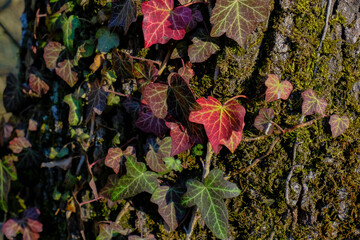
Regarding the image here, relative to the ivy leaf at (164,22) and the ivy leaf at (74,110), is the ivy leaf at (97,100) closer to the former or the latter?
the ivy leaf at (74,110)

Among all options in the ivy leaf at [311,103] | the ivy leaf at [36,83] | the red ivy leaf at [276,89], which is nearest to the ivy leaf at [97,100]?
the ivy leaf at [36,83]

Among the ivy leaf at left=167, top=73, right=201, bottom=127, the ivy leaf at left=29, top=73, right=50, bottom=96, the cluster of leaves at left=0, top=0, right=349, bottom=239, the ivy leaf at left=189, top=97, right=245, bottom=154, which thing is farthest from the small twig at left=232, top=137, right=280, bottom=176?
the ivy leaf at left=29, top=73, right=50, bottom=96

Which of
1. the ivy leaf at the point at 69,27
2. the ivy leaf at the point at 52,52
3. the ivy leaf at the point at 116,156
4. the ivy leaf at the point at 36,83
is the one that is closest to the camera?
the ivy leaf at the point at 116,156

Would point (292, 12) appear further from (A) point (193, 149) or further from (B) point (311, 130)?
(A) point (193, 149)

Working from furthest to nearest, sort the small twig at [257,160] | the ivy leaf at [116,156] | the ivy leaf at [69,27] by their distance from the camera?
the ivy leaf at [69,27] < the ivy leaf at [116,156] < the small twig at [257,160]

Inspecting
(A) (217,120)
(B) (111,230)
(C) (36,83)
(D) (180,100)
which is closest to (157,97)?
(D) (180,100)

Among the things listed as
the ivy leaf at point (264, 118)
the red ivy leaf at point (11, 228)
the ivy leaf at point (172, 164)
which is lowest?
the red ivy leaf at point (11, 228)

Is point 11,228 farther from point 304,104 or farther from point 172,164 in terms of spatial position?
point 304,104
